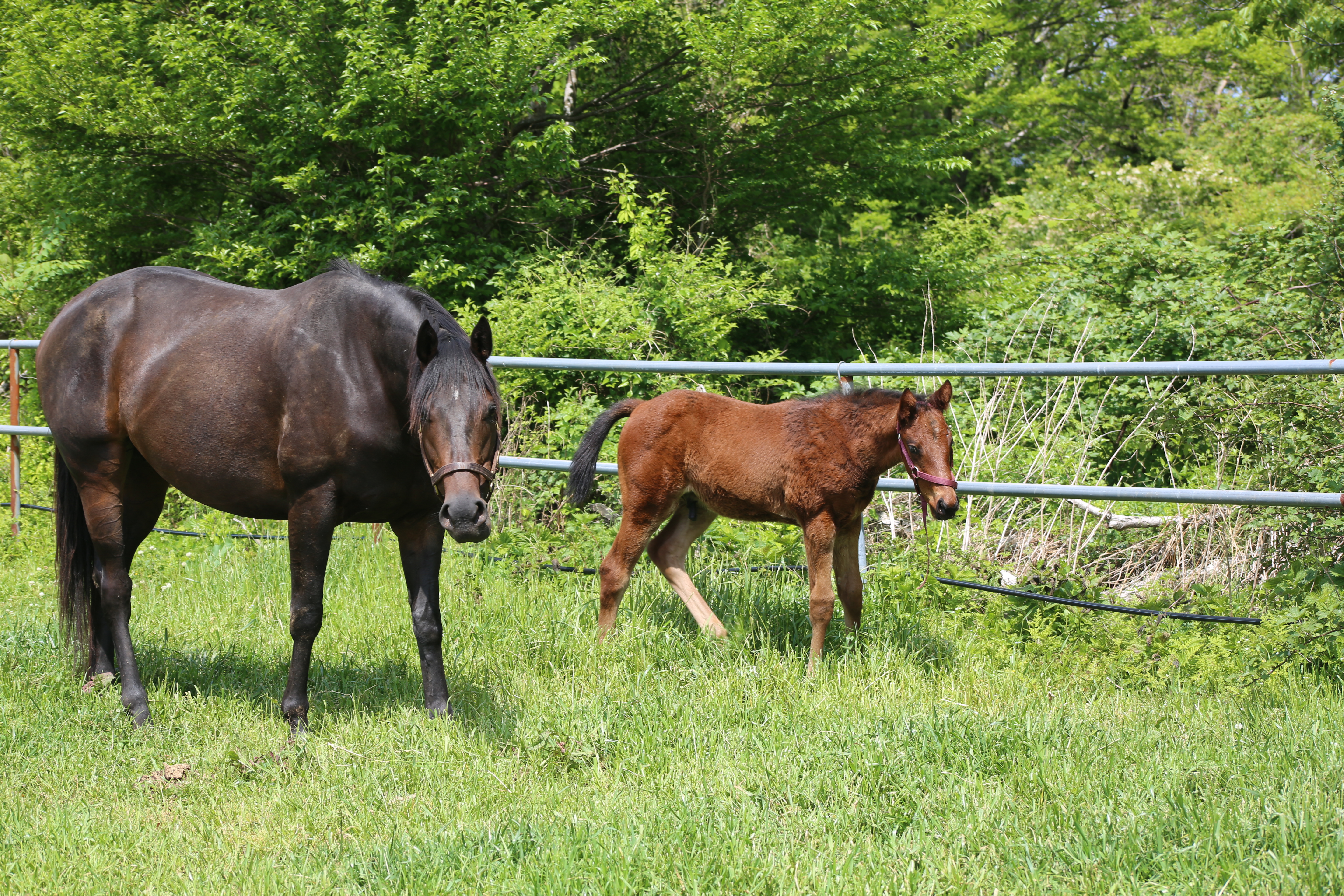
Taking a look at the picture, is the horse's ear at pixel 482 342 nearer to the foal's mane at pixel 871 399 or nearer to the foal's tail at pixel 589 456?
the foal's tail at pixel 589 456

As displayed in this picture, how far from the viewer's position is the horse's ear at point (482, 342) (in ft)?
13.9

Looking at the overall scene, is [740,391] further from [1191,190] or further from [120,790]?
[1191,190]

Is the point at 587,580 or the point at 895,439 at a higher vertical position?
the point at 895,439

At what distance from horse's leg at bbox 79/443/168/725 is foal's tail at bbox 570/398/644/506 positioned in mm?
2143

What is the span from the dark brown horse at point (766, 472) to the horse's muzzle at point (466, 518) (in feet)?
5.72

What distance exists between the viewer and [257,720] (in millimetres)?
4652

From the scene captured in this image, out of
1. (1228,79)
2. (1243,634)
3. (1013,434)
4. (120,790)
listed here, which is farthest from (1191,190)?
(120,790)

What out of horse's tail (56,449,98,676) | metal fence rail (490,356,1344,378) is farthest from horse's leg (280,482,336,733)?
metal fence rail (490,356,1344,378)

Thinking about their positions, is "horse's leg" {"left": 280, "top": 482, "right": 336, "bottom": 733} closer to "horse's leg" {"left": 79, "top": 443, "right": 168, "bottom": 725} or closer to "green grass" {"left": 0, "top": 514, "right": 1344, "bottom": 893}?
"green grass" {"left": 0, "top": 514, "right": 1344, "bottom": 893}

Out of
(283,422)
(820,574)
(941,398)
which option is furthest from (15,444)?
(941,398)

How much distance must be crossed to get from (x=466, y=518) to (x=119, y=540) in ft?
7.72

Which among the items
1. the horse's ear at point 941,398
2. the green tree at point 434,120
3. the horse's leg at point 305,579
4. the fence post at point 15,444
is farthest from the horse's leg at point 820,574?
the green tree at point 434,120

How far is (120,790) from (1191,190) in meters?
19.3

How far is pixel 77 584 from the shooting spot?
5406mm
